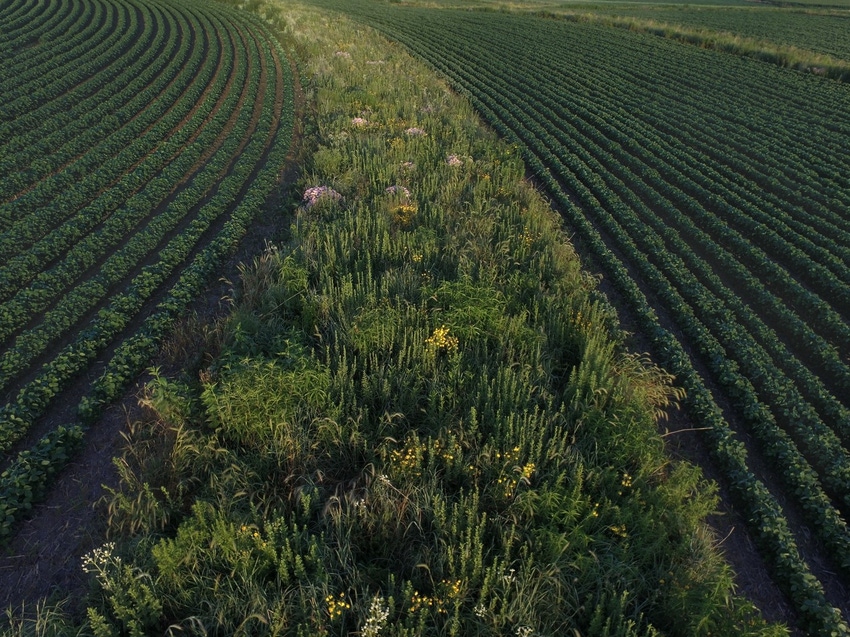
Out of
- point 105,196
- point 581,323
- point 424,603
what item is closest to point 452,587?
point 424,603

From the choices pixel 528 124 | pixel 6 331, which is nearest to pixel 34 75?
pixel 6 331

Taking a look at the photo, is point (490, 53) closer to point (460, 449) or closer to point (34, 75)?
point (34, 75)

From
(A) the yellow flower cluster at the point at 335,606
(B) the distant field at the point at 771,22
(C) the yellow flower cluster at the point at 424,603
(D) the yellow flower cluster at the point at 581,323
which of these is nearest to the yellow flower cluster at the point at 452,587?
(C) the yellow flower cluster at the point at 424,603

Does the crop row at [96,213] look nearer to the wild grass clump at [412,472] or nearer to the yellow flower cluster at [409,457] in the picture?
the wild grass clump at [412,472]

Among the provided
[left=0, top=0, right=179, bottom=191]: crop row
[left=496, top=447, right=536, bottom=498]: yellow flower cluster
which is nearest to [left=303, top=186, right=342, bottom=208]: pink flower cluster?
[left=0, top=0, right=179, bottom=191]: crop row

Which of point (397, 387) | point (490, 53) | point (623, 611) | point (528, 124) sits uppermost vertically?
point (490, 53)

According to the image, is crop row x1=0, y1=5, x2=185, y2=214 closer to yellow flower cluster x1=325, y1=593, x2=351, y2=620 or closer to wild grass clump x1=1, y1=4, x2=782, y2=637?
wild grass clump x1=1, y1=4, x2=782, y2=637
